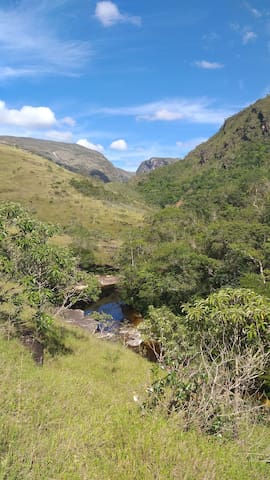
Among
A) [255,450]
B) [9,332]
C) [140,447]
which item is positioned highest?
[140,447]

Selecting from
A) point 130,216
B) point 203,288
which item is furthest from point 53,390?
point 130,216

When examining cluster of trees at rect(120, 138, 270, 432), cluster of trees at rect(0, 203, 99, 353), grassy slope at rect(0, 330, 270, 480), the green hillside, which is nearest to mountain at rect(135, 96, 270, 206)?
the green hillside

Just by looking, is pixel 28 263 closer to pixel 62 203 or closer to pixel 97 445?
pixel 97 445

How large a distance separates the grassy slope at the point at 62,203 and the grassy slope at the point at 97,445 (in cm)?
6245

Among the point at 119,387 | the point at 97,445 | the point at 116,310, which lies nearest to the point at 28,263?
the point at 119,387

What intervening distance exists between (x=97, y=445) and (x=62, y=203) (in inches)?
3654

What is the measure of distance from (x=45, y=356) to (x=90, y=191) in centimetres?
10458

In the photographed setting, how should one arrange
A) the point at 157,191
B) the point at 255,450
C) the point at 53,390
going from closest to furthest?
the point at 255,450 → the point at 53,390 → the point at 157,191

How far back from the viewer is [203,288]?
113 feet

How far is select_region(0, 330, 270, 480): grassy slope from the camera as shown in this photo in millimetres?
3486

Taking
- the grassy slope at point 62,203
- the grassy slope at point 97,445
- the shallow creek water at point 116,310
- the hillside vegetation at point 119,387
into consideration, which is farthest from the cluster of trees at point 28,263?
the grassy slope at point 62,203

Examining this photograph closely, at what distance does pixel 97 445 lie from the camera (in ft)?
13.4

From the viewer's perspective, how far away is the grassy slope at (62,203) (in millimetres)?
81125

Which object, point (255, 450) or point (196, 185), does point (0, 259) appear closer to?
point (255, 450)
